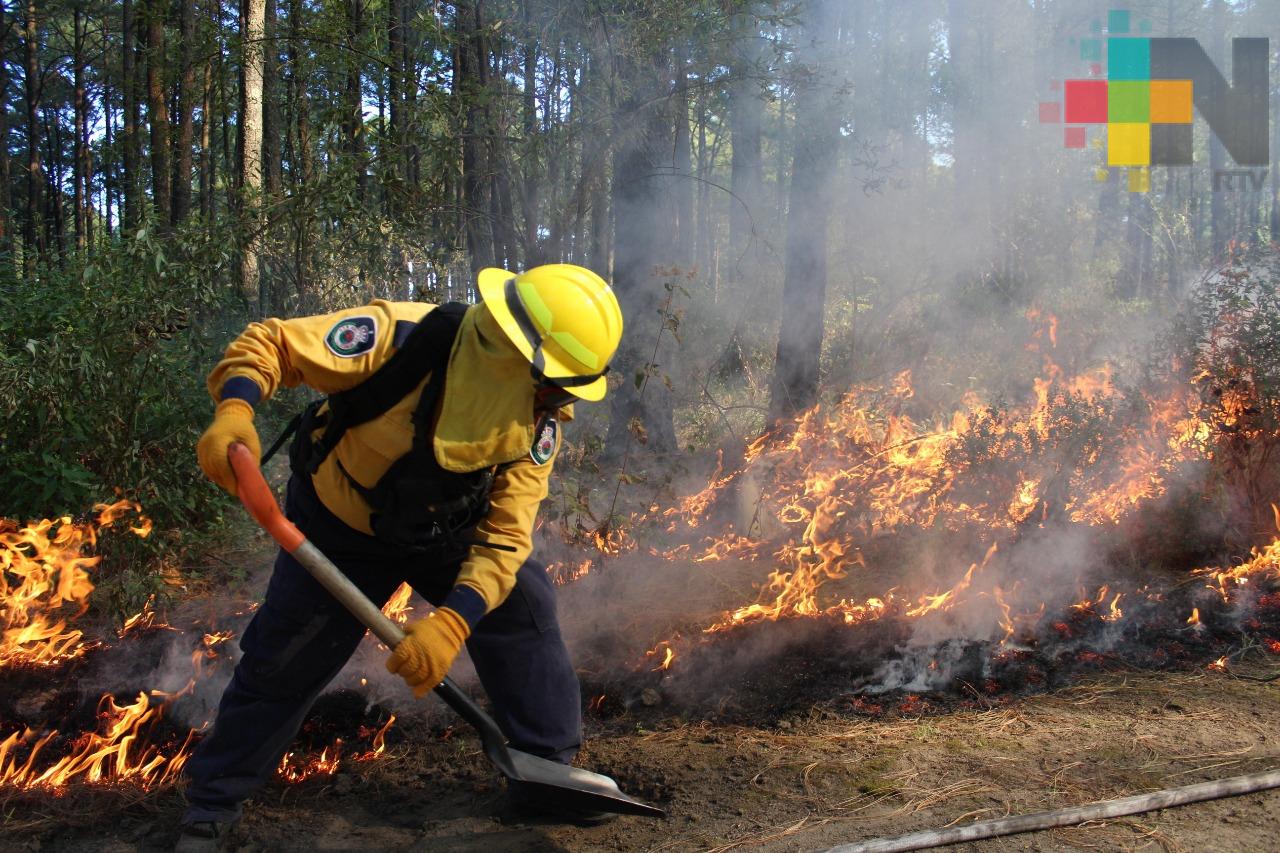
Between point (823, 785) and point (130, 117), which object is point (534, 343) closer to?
point (823, 785)

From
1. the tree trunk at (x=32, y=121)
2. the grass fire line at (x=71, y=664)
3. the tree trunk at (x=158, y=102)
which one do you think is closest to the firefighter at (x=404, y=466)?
the grass fire line at (x=71, y=664)

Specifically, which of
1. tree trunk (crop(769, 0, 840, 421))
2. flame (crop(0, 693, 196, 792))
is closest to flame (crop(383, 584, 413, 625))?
flame (crop(0, 693, 196, 792))

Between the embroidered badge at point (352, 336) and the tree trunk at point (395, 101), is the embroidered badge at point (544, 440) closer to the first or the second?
the embroidered badge at point (352, 336)

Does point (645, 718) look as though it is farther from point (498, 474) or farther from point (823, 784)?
point (498, 474)

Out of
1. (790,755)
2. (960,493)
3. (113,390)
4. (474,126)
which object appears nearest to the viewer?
(790,755)

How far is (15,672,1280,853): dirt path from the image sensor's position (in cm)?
293

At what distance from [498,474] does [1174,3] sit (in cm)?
3199

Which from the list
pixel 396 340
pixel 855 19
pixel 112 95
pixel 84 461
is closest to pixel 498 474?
pixel 396 340

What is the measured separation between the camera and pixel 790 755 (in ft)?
11.7

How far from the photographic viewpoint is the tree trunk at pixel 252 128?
6.42m

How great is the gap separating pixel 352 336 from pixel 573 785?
1670 mm

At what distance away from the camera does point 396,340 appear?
286cm

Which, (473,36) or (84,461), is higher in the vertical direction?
(473,36)

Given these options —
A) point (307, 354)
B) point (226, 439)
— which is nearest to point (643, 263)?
point (307, 354)
